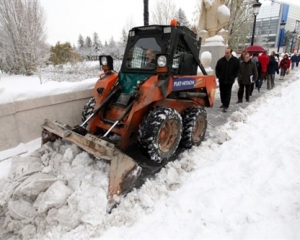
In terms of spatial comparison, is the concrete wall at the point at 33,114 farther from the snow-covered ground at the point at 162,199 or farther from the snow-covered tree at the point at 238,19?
the snow-covered tree at the point at 238,19

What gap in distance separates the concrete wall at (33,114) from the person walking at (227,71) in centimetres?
382

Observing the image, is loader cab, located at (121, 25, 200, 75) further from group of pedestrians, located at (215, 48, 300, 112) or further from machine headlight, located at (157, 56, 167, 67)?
group of pedestrians, located at (215, 48, 300, 112)

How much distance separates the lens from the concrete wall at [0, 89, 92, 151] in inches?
131

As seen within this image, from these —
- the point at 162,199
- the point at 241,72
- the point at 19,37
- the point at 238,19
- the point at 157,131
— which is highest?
the point at 238,19

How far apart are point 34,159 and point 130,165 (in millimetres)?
1457

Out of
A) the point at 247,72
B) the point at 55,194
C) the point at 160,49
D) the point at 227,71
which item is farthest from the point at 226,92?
the point at 55,194

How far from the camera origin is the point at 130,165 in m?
2.40

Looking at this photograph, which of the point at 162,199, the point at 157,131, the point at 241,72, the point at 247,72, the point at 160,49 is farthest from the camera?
the point at 241,72

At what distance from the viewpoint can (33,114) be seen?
3.62 meters

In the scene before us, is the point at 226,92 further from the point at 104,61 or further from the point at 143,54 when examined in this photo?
the point at 104,61

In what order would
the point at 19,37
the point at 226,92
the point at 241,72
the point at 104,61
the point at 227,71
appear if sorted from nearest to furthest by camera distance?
the point at 104,61 < the point at 227,71 < the point at 226,92 < the point at 241,72 < the point at 19,37

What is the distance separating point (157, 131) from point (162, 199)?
2.78 feet

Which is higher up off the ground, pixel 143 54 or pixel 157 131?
pixel 143 54

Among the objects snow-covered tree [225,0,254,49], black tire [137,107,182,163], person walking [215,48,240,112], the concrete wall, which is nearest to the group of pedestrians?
person walking [215,48,240,112]
